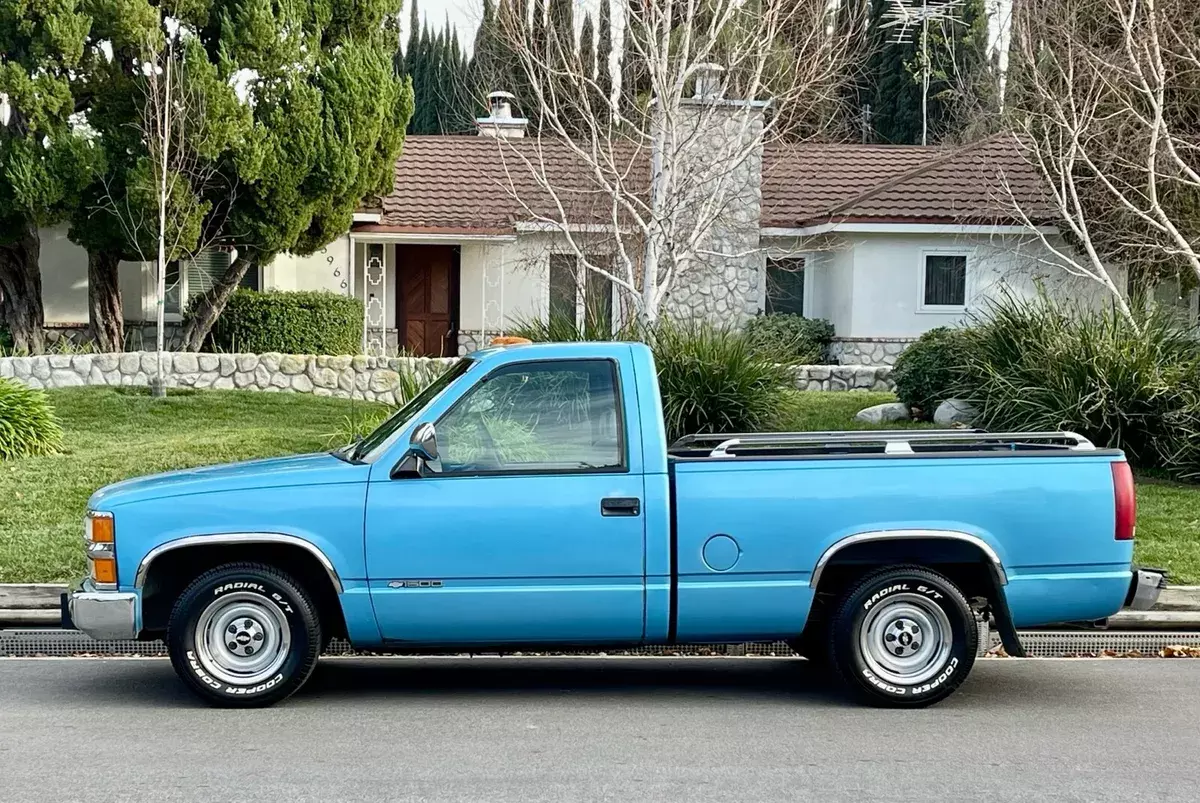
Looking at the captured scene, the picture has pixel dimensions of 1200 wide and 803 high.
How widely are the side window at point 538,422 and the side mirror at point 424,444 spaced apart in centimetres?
11

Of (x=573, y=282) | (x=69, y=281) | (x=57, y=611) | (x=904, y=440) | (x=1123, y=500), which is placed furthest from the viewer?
(x=573, y=282)

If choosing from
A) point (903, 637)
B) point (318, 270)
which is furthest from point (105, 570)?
point (318, 270)

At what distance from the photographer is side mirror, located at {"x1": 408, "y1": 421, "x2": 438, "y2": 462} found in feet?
21.3

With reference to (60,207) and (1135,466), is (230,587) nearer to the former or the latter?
(1135,466)

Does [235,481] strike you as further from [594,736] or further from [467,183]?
[467,183]

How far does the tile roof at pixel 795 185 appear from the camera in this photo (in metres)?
23.5

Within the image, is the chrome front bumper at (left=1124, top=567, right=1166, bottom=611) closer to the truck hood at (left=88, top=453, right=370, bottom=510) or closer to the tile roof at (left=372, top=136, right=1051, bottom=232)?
the truck hood at (left=88, top=453, right=370, bottom=510)

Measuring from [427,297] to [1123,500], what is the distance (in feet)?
63.6

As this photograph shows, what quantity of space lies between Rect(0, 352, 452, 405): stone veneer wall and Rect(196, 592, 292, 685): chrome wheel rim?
12528 mm

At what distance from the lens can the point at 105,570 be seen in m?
6.48

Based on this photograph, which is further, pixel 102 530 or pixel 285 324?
pixel 285 324

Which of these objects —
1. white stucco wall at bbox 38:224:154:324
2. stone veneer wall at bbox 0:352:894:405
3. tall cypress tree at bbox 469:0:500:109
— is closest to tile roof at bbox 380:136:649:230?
tall cypress tree at bbox 469:0:500:109

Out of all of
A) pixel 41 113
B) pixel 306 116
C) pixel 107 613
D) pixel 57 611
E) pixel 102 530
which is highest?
pixel 306 116

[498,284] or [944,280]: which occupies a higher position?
[944,280]
